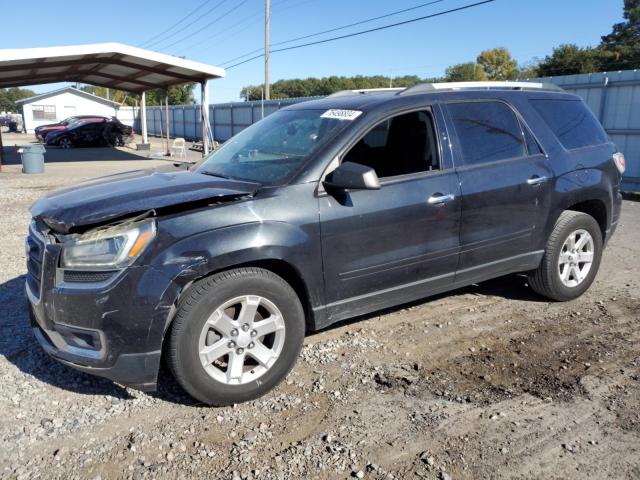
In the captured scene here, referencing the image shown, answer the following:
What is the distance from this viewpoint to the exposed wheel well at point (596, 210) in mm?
5188

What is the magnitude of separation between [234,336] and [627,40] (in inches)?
2674

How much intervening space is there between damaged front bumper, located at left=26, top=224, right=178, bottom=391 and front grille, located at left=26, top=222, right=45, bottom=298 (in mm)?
90

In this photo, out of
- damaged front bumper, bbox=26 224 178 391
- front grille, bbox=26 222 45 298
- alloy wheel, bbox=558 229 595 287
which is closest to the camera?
damaged front bumper, bbox=26 224 178 391

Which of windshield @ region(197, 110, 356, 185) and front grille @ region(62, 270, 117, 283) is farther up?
windshield @ region(197, 110, 356, 185)

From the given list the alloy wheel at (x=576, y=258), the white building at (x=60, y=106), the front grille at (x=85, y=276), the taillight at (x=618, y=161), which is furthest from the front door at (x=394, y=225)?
the white building at (x=60, y=106)

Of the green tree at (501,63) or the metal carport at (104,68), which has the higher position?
the green tree at (501,63)

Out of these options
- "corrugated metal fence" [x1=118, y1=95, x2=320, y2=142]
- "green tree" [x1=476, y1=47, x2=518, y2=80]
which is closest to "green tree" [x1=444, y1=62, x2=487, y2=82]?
"green tree" [x1=476, y1=47, x2=518, y2=80]

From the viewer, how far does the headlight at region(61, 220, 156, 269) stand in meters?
3.01

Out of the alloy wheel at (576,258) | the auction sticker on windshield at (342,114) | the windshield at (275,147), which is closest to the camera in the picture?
the windshield at (275,147)

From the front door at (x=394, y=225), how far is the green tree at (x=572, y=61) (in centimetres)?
4493

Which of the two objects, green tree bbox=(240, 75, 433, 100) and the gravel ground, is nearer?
the gravel ground

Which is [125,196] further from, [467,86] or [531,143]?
[531,143]

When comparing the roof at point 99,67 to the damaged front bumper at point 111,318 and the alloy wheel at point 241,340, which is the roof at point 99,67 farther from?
the alloy wheel at point 241,340

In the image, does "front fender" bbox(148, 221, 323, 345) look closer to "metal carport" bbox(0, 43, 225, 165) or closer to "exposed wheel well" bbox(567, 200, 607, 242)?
"exposed wheel well" bbox(567, 200, 607, 242)
